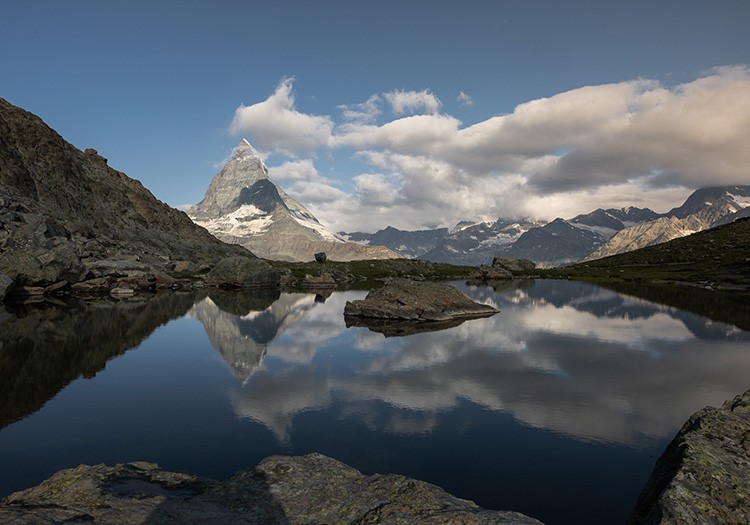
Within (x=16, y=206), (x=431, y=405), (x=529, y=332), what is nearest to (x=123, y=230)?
(x=16, y=206)

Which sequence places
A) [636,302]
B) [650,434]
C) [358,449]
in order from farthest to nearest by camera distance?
1. [636,302]
2. [650,434]
3. [358,449]

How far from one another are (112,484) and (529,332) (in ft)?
192

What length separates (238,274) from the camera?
132750 mm

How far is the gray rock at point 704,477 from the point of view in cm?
1010

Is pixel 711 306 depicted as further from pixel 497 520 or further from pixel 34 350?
pixel 34 350

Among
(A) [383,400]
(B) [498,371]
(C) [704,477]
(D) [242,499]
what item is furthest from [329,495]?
(B) [498,371]

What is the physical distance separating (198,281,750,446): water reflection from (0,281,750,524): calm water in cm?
20

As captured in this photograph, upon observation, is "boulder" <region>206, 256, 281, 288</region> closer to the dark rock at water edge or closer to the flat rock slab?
the flat rock slab

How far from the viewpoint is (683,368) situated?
41.0 metres

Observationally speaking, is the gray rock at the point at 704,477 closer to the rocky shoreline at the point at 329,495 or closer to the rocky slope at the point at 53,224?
the rocky shoreline at the point at 329,495

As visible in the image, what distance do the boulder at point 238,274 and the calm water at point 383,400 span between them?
68592 mm

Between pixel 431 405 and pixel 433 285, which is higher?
pixel 433 285

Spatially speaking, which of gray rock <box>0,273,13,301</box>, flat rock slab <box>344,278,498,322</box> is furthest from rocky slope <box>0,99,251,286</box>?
flat rock slab <box>344,278,498,322</box>

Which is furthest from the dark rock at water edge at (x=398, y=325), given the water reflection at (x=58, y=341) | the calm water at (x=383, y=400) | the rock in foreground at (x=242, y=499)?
the rock in foreground at (x=242, y=499)
